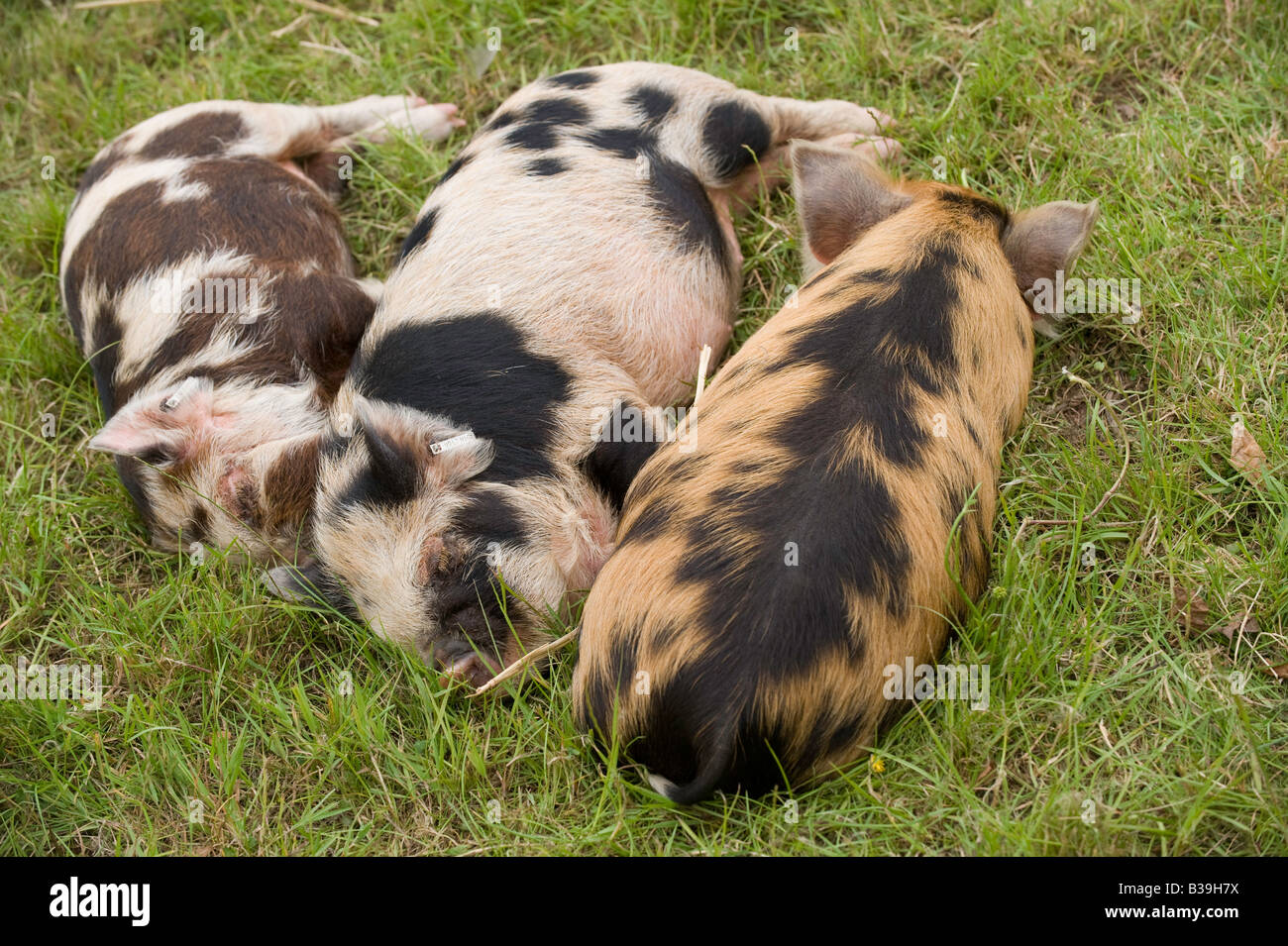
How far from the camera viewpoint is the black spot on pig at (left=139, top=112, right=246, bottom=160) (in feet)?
16.4

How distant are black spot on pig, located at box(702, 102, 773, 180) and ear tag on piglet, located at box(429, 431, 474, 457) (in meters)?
1.63

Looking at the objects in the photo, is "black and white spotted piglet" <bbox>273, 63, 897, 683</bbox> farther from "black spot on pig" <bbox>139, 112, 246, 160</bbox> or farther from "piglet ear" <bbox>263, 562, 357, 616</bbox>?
"black spot on pig" <bbox>139, 112, 246, 160</bbox>

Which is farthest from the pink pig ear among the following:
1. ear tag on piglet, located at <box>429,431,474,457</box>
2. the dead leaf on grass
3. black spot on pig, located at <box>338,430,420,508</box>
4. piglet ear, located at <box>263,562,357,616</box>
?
the dead leaf on grass

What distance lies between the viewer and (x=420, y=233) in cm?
433

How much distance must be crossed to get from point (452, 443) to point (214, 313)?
1395 mm

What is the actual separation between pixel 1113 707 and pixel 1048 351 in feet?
4.59

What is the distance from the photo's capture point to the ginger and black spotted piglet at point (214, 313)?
4.21 metres

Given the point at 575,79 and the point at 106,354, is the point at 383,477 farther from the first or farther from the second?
the point at 575,79

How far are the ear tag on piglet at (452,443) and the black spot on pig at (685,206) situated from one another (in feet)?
3.85

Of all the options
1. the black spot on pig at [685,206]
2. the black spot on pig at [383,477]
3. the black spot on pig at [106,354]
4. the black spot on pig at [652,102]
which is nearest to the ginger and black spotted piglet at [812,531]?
the black spot on pig at [383,477]

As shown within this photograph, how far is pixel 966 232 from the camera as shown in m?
3.73

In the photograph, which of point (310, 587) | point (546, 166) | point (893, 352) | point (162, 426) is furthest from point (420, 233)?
point (893, 352)

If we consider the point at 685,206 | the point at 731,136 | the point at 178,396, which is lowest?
the point at 178,396
